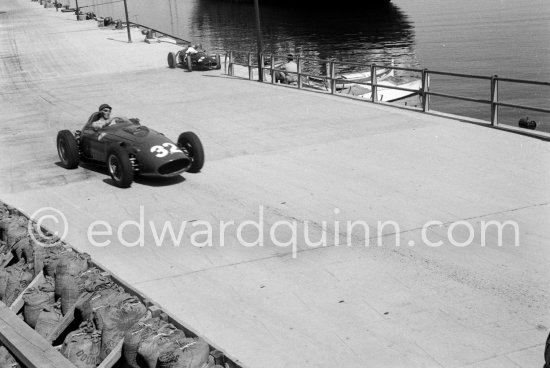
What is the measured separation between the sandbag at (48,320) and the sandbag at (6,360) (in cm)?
54

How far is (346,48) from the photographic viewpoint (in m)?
67.6

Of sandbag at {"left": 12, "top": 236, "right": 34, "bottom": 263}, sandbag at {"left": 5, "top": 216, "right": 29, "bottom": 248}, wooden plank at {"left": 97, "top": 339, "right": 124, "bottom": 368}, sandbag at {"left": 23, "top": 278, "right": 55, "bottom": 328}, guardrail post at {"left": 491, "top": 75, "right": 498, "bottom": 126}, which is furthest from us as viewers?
guardrail post at {"left": 491, "top": 75, "right": 498, "bottom": 126}

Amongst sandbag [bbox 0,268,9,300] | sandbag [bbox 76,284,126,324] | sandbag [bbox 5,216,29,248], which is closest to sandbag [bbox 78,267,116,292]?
sandbag [bbox 76,284,126,324]

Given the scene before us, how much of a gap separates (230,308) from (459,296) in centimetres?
281

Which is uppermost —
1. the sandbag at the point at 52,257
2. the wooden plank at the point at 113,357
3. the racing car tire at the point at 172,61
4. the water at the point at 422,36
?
the sandbag at the point at 52,257

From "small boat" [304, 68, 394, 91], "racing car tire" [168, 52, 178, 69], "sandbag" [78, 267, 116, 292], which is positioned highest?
"sandbag" [78, 267, 116, 292]

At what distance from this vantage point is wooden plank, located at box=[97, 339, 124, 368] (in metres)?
7.49

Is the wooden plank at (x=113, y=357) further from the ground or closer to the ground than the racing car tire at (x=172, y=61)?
further from the ground

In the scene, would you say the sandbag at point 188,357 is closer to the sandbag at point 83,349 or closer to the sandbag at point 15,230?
the sandbag at point 83,349

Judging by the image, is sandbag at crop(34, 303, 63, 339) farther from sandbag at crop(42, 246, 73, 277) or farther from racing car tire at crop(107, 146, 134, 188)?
racing car tire at crop(107, 146, 134, 188)

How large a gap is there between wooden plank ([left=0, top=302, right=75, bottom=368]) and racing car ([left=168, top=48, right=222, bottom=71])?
26799 millimetres

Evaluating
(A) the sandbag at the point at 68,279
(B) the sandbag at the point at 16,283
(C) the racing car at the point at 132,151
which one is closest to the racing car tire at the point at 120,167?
(C) the racing car at the point at 132,151

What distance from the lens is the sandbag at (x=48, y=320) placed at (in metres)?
8.89

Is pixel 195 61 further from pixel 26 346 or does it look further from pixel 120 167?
pixel 26 346
